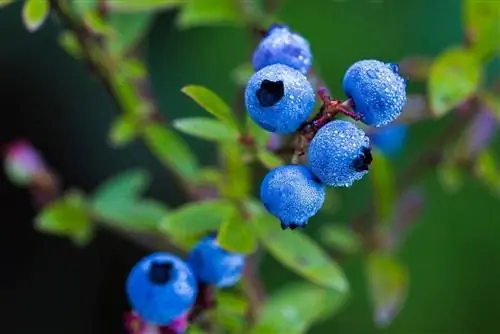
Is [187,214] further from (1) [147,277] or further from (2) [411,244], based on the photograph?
(2) [411,244]

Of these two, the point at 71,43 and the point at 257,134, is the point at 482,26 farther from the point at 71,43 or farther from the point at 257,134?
the point at 71,43

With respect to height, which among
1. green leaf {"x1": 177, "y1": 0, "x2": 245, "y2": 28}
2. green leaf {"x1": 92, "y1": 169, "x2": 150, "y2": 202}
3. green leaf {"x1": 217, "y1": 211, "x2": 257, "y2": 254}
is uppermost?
green leaf {"x1": 177, "y1": 0, "x2": 245, "y2": 28}

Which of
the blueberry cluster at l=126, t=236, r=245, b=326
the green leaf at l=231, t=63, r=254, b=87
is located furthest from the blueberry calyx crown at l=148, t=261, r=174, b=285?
the green leaf at l=231, t=63, r=254, b=87

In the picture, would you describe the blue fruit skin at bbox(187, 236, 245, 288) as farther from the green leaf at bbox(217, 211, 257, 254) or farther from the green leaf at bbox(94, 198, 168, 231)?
the green leaf at bbox(94, 198, 168, 231)

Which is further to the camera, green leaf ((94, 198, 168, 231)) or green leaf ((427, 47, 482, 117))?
green leaf ((94, 198, 168, 231))

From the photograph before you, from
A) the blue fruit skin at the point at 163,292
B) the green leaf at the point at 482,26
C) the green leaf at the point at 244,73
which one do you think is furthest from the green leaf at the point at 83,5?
the green leaf at the point at 482,26

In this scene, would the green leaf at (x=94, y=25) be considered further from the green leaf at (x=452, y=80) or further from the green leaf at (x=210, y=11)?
the green leaf at (x=452, y=80)
